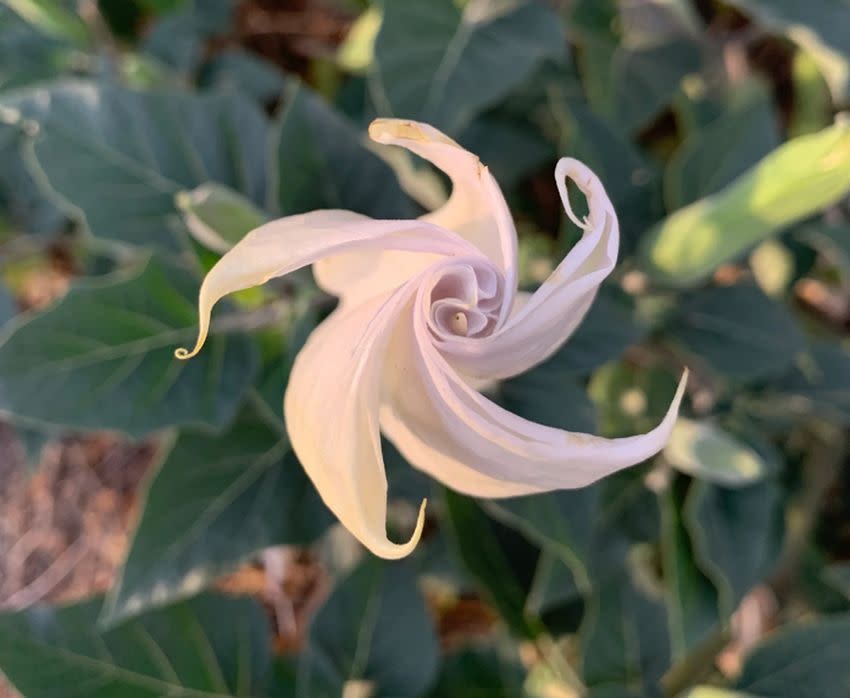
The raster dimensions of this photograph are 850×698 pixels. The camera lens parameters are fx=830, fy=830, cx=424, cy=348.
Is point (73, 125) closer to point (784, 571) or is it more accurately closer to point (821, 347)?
point (821, 347)

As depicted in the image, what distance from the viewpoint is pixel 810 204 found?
1.18 feet

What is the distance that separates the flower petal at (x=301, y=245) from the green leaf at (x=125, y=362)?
0.22 m

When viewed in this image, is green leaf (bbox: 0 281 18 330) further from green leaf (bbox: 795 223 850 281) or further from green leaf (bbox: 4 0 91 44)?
green leaf (bbox: 795 223 850 281)

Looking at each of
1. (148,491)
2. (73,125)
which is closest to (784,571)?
(148,491)

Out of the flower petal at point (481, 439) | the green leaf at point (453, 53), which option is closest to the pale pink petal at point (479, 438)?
the flower petal at point (481, 439)

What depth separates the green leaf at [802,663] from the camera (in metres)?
0.49

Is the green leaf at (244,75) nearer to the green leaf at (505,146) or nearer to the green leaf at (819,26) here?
the green leaf at (505,146)

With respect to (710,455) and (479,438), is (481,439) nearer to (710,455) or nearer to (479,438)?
(479,438)

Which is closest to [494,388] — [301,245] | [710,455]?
[710,455]

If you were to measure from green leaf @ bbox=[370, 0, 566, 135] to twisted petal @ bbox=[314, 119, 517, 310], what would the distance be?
0.20m

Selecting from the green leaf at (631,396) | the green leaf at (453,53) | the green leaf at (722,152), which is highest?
the green leaf at (453,53)

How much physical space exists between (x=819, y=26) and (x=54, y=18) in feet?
1.69

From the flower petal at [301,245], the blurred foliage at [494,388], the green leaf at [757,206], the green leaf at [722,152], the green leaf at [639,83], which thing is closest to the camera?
the flower petal at [301,245]

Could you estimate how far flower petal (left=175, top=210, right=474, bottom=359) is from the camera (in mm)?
222
